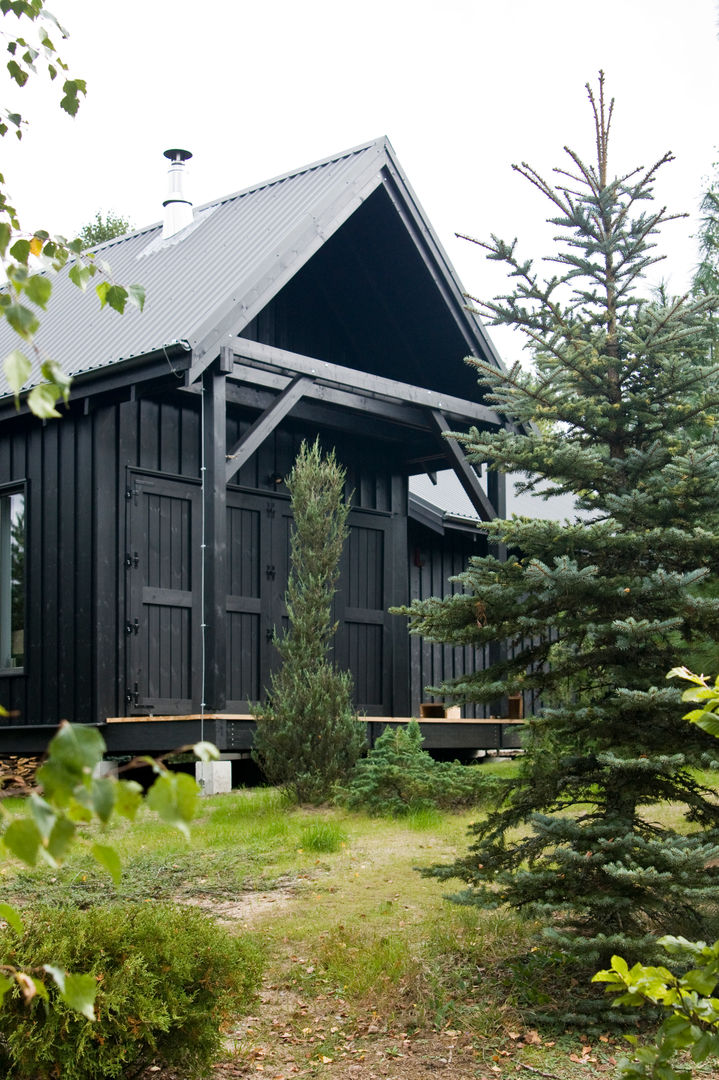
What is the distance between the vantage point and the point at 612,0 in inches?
2242

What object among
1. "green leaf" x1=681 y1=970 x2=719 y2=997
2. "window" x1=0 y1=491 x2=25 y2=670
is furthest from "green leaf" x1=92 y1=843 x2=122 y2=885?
"window" x1=0 y1=491 x2=25 y2=670

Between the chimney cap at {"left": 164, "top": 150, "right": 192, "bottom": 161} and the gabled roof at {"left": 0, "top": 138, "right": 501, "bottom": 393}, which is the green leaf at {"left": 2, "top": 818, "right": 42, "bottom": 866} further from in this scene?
the chimney cap at {"left": 164, "top": 150, "right": 192, "bottom": 161}

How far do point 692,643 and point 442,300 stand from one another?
8.61 m

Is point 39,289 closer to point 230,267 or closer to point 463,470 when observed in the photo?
point 230,267

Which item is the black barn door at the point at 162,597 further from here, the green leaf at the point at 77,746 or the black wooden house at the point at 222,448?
the green leaf at the point at 77,746

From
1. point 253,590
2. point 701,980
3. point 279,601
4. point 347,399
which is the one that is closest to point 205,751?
point 701,980

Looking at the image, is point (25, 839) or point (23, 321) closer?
point (25, 839)

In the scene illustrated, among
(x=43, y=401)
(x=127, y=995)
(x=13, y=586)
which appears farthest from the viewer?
(x=13, y=586)

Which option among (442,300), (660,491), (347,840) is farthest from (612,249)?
(442,300)

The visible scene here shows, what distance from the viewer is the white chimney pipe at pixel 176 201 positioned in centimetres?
1517

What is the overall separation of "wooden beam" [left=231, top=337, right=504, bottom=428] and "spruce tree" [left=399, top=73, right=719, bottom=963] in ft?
17.8

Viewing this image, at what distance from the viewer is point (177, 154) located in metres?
15.1

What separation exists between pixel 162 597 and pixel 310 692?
96.7 inches

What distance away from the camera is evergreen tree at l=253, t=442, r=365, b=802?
10.8 m
